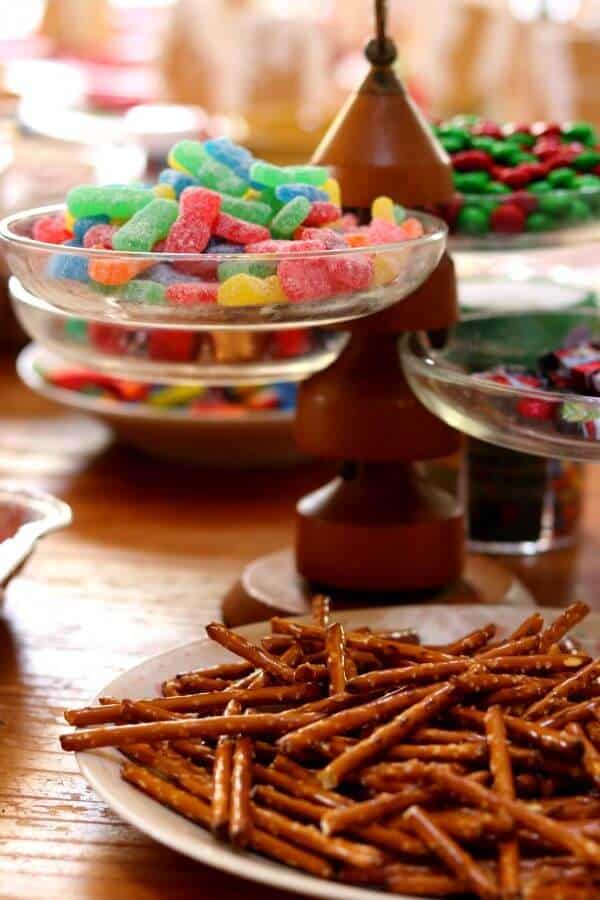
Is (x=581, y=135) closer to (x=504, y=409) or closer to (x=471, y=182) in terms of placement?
(x=471, y=182)

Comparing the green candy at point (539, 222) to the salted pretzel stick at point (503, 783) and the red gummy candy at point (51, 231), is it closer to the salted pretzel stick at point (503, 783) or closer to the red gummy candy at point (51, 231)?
the red gummy candy at point (51, 231)

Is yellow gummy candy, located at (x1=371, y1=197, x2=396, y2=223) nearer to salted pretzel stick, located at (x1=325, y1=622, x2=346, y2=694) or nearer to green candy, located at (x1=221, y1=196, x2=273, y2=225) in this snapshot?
green candy, located at (x1=221, y1=196, x2=273, y2=225)

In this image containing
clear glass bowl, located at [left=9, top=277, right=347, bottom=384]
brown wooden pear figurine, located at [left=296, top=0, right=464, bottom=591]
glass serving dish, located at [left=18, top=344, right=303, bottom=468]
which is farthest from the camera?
glass serving dish, located at [left=18, top=344, right=303, bottom=468]

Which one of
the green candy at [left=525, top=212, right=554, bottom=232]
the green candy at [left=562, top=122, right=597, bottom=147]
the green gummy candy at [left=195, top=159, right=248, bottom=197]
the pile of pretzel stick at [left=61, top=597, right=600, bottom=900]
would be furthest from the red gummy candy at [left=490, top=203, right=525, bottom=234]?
the pile of pretzel stick at [left=61, top=597, right=600, bottom=900]

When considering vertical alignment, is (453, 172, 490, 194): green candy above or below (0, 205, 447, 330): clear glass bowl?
below

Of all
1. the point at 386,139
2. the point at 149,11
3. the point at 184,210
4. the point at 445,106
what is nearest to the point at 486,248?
the point at 386,139

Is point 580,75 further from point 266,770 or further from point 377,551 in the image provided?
point 266,770
